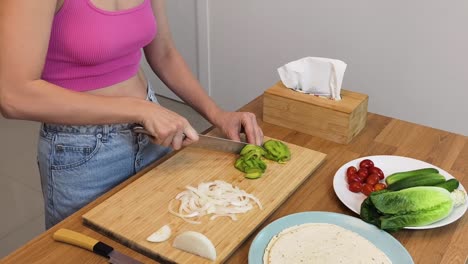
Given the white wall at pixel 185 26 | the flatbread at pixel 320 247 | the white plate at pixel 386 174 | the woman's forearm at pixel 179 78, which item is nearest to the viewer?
Answer: the flatbread at pixel 320 247

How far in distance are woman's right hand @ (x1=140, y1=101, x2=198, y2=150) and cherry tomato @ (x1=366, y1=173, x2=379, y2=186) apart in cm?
35

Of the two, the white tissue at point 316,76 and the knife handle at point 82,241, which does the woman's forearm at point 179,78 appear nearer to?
the white tissue at point 316,76

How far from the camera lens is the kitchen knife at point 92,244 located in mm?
729

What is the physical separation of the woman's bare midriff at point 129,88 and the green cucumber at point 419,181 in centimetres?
57

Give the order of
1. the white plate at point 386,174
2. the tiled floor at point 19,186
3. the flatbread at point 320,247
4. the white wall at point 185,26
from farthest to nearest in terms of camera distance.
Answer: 1. the white wall at point 185,26
2. the tiled floor at point 19,186
3. the white plate at point 386,174
4. the flatbread at point 320,247

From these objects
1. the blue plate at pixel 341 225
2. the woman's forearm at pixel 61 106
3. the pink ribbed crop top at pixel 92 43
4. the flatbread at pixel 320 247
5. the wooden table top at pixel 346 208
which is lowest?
the wooden table top at pixel 346 208

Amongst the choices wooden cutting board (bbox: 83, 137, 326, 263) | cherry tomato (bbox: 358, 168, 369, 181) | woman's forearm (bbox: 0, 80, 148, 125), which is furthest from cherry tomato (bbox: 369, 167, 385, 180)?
A: woman's forearm (bbox: 0, 80, 148, 125)

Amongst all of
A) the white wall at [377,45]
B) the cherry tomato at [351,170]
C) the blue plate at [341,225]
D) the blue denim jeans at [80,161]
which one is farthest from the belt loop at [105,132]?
the white wall at [377,45]

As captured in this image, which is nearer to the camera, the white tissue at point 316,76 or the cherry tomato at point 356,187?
the cherry tomato at point 356,187

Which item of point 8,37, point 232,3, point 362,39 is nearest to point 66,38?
point 8,37

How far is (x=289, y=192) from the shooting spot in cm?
91

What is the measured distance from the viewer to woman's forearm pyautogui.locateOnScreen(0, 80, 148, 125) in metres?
0.82

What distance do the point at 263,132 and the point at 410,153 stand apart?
0.34 meters

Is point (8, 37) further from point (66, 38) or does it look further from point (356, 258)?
point (356, 258)
